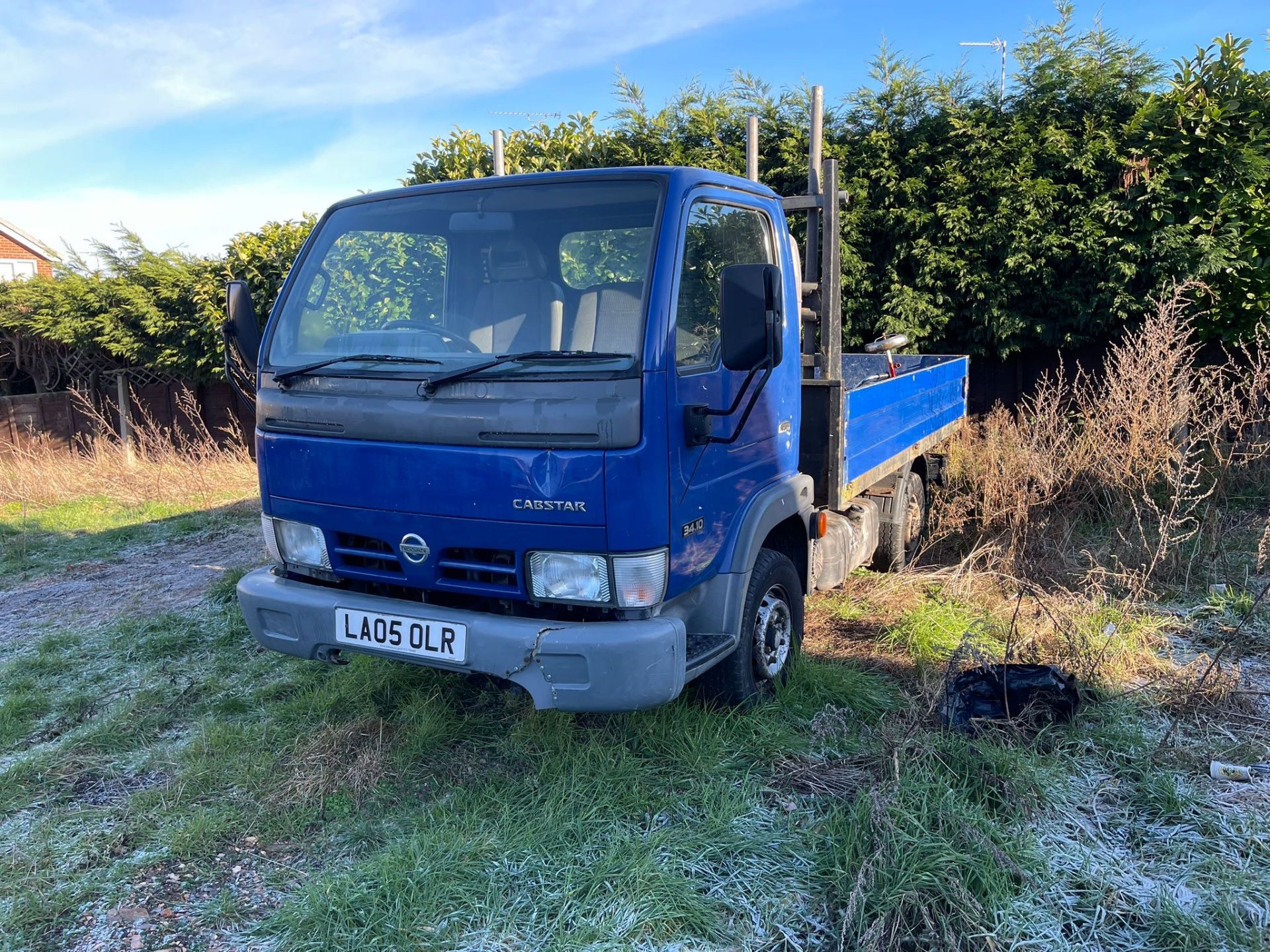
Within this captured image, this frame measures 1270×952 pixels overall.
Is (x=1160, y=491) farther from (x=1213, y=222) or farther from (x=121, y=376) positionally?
(x=121, y=376)

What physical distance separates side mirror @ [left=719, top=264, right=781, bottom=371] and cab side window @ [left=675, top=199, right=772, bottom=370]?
21 centimetres

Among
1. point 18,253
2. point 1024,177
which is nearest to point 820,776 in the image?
point 1024,177

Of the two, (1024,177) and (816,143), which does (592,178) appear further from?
(1024,177)

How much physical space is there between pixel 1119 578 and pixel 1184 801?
237cm

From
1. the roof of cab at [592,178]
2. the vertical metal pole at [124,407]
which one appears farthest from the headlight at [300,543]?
the vertical metal pole at [124,407]

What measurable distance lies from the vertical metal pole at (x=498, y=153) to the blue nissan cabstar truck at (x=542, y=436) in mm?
1790

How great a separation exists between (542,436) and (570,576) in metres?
0.50

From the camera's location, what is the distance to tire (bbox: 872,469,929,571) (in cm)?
624

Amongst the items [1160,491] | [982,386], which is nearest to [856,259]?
[982,386]

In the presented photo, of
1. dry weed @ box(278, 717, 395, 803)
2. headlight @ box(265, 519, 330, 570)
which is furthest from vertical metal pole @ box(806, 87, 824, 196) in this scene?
dry weed @ box(278, 717, 395, 803)

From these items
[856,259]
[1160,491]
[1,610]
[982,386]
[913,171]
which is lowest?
[1,610]

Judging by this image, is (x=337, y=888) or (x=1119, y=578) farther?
(x=1119, y=578)

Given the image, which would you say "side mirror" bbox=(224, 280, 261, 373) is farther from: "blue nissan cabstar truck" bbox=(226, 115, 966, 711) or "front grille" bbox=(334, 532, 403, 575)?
"front grille" bbox=(334, 532, 403, 575)

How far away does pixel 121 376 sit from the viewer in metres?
13.5
